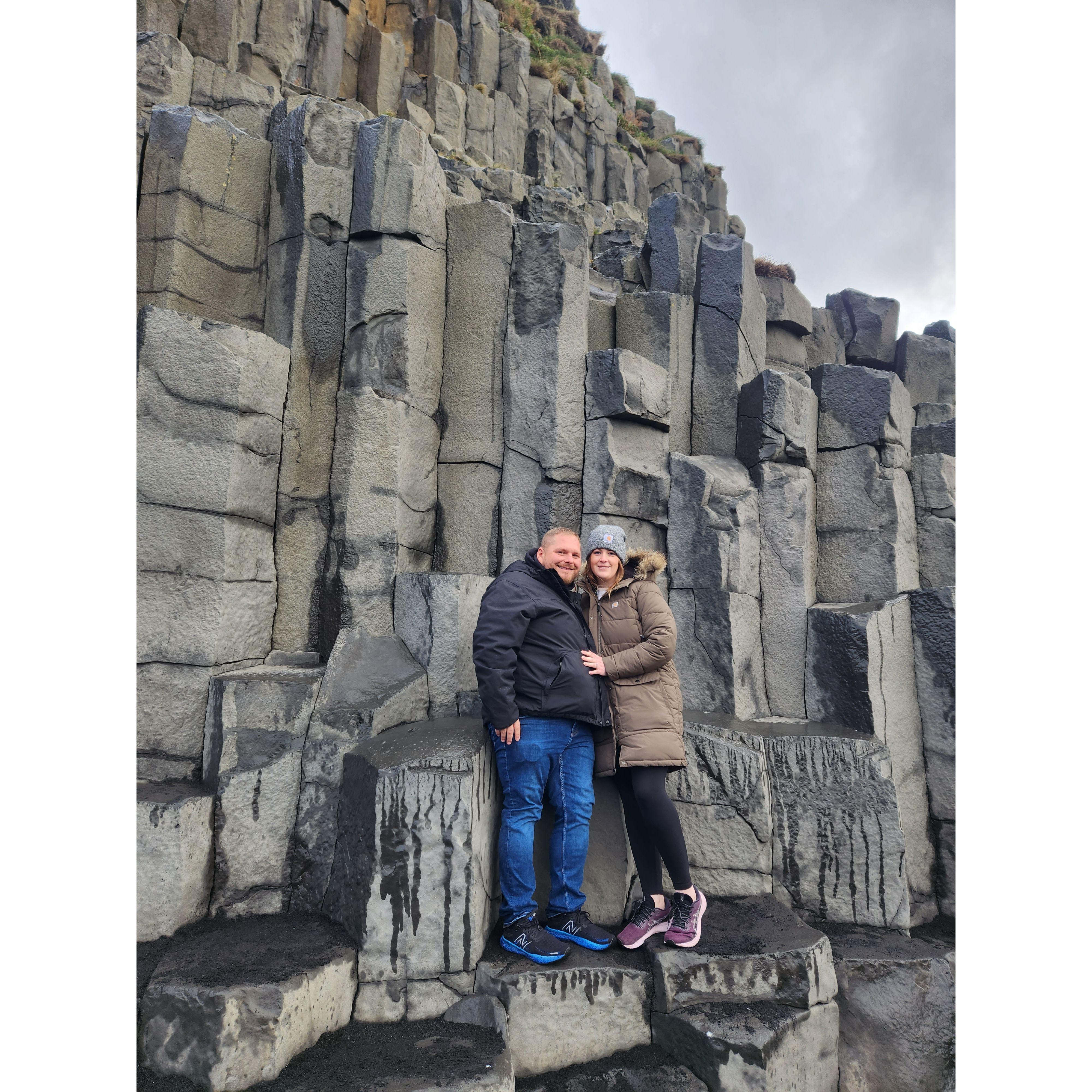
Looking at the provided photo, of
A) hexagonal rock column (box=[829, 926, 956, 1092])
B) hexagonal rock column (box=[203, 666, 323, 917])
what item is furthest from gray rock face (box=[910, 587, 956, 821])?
hexagonal rock column (box=[203, 666, 323, 917])

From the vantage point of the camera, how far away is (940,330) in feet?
32.1

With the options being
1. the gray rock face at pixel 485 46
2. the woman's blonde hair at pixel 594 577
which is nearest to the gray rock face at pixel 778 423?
the woman's blonde hair at pixel 594 577

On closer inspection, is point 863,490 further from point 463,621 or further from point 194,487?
point 194,487

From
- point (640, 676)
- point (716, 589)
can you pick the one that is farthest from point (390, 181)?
point (640, 676)

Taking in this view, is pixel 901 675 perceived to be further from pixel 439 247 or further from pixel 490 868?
pixel 439 247

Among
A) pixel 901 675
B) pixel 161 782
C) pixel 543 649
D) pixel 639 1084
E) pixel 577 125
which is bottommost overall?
pixel 639 1084

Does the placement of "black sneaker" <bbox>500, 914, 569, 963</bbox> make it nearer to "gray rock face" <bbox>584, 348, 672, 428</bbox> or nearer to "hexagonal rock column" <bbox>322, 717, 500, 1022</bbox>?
"hexagonal rock column" <bbox>322, 717, 500, 1022</bbox>

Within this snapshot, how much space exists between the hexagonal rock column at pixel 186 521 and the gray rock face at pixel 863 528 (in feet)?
13.5

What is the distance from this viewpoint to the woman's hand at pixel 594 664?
11.3 feet

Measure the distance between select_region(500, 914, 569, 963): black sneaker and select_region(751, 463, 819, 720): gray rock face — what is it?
7.50 feet

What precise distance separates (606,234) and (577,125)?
13901 millimetres

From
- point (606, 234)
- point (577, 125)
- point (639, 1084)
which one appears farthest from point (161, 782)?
point (577, 125)

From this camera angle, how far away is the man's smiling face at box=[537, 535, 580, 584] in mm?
3568

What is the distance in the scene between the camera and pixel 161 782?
12.7ft
